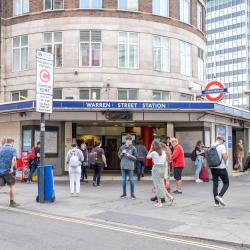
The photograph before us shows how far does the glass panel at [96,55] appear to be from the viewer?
2444cm

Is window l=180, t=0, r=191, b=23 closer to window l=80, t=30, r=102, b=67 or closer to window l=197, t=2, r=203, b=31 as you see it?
window l=197, t=2, r=203, b=31

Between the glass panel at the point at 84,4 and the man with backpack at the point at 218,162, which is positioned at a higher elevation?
the glass panel at the point at 84,4

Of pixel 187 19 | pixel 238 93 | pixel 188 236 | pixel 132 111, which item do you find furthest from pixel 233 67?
pixel 188 236

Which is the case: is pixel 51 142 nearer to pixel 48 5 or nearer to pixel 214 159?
pixel 48 5

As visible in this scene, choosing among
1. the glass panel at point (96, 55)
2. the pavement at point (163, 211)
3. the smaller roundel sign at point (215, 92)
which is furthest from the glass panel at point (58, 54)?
the pavement at point (163, 211)

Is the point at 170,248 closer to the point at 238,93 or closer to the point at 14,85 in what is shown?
the point at 14,85

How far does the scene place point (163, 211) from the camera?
10984 millimetres

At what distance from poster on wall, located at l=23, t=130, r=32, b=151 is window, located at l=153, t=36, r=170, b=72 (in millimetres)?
8394

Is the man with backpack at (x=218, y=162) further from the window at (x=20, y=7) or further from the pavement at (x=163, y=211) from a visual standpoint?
the window at (x=20, y=7)

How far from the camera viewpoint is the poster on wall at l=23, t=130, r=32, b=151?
20875 mm

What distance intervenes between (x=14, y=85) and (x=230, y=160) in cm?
1267

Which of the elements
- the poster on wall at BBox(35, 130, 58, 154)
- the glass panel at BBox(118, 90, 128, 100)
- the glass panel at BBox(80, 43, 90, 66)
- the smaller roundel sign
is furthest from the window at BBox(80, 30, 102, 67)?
the smaller roundel sign

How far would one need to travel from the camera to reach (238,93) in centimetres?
11762

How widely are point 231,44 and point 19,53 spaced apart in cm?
9910
